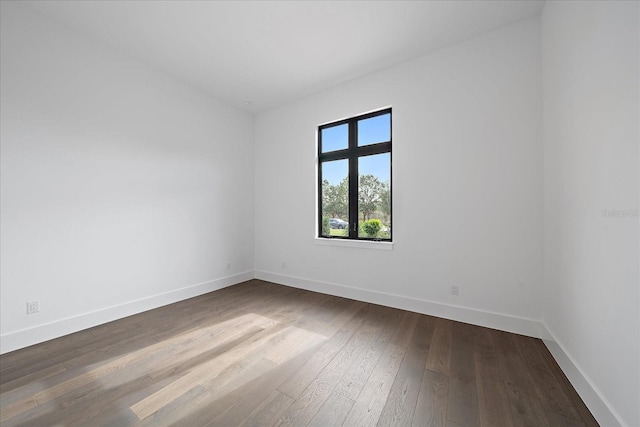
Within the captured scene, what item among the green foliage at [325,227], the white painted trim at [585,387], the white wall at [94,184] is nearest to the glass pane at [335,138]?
the green foliage at [325,227]

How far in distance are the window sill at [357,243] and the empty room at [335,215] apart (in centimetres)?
4

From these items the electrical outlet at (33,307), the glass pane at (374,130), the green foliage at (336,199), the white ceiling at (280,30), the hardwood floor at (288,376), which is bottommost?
the hardwood floor at (288,376)

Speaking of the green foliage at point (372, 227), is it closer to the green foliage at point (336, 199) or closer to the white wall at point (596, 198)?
the green foliage at point (336, 199)

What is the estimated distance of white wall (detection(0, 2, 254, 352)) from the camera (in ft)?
6.95

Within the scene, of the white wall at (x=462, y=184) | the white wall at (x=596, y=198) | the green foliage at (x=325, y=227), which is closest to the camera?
the white wall at (x=596, y=198)

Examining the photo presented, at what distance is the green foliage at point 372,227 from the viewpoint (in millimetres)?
3260

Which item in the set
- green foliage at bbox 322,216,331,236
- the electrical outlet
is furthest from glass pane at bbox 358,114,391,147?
the electrical outlet

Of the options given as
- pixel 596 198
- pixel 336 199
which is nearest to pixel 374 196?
pixel 336 199

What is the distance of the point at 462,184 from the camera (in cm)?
260

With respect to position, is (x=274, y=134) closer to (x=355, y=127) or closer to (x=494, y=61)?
(x=355, y=127)

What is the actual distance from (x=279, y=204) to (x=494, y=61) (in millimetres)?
3346

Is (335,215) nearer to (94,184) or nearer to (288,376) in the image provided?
(288,376)

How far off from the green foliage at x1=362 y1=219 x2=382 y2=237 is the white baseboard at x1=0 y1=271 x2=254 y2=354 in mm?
2501

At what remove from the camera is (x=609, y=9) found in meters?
1.31
